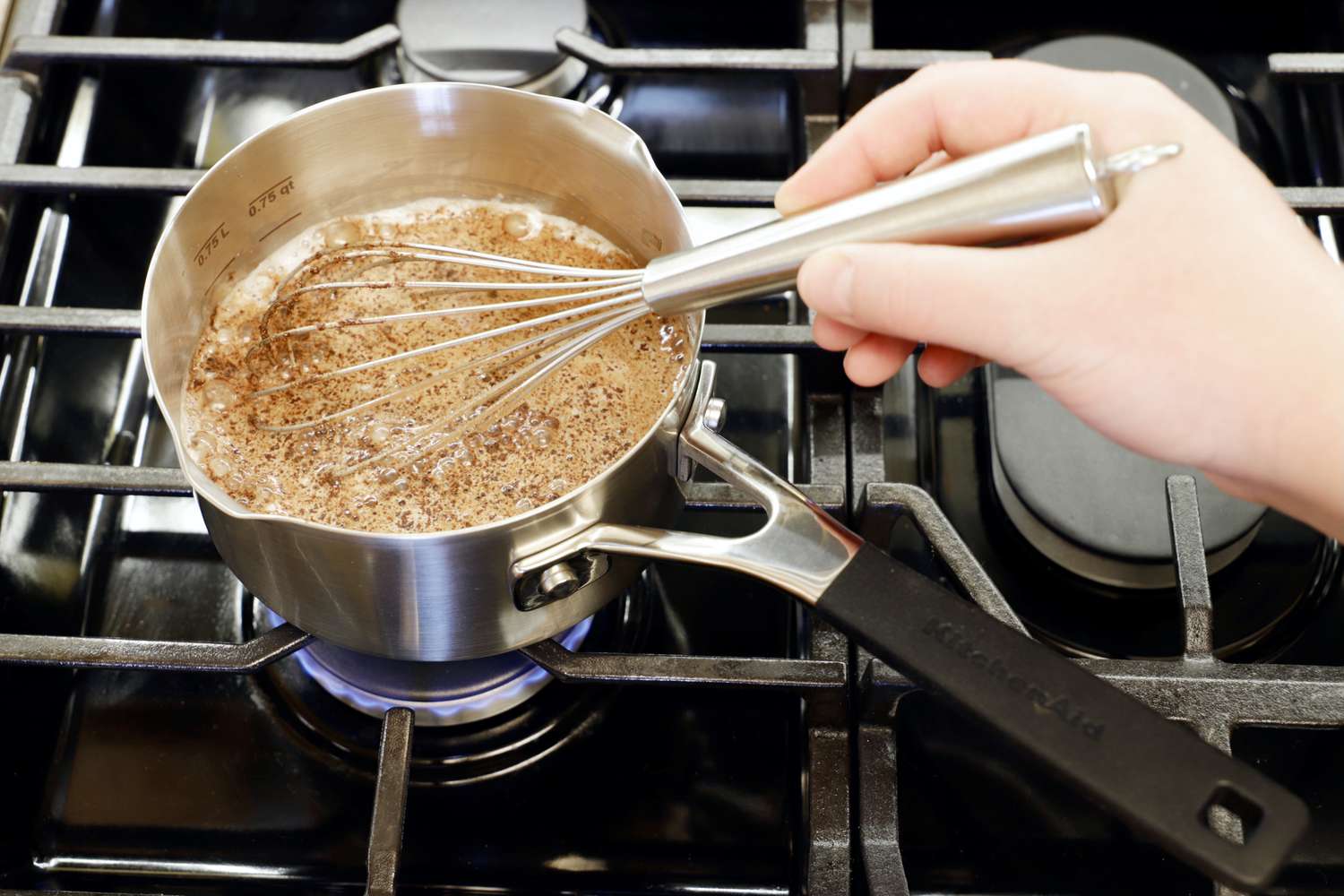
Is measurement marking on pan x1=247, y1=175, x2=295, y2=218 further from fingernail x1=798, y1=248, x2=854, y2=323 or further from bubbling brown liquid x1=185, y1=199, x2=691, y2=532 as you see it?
fingernail x1=798, y1=248, x2=854, y2=323

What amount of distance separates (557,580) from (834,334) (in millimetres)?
192

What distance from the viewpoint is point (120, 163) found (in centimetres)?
75

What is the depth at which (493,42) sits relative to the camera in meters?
0.74

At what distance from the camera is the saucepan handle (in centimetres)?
40

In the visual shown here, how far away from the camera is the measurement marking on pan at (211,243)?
63cm

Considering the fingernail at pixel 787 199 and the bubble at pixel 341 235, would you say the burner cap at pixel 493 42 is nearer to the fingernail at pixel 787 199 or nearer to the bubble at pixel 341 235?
the bubble at pixel 341 235

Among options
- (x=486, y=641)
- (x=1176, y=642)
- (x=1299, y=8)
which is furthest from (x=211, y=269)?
(x=1299, y=8)

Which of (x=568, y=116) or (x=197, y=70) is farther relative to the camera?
(x=197, y=70)

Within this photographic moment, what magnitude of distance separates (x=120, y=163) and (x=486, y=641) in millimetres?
443

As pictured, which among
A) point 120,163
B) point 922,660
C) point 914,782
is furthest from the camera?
point 120,163

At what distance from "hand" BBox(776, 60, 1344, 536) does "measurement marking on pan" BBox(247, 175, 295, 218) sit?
1.09ft

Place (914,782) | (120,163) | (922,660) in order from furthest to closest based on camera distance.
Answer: (120,163) → (914,782) → (922,660)

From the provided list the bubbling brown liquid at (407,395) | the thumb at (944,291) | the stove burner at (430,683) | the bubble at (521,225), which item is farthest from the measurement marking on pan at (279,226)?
the thumb at (944,291)

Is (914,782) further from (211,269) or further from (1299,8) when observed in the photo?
(1299,8)
